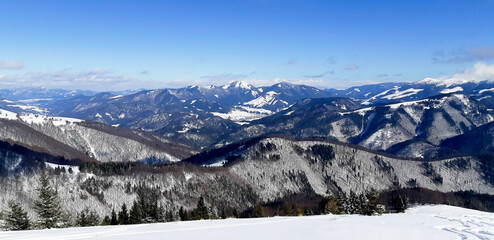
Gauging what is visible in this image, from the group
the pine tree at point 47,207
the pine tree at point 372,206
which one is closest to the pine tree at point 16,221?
the pine tree at point 47,207

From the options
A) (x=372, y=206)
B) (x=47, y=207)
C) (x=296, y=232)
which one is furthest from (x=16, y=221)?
(x=372, y=206)

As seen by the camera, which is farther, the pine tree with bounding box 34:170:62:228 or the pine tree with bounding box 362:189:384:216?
the pine tree with bounding box 34:170:62:228

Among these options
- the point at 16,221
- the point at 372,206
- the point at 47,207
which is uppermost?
the point at 47,207

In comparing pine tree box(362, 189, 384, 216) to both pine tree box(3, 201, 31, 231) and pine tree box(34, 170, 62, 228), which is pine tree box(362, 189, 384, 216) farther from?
pine tree box(3, 201, 31, 231)

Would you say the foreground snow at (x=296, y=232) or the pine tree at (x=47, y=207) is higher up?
the foreground snow at (x=296, y=232)

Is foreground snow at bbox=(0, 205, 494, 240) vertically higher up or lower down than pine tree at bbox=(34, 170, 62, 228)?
higher up

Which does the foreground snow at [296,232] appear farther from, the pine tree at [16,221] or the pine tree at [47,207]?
the pine tree at [16,221]

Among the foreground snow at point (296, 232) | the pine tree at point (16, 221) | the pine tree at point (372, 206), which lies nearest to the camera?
the foreground snow at point (296, 232)

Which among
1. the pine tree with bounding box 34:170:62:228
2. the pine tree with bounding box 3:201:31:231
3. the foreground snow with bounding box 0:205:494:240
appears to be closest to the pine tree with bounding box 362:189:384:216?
the foreground snow with bounding box 0:205:494:240

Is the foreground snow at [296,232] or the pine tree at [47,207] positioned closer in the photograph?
the foreground snow at [296,232]

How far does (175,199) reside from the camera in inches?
7343

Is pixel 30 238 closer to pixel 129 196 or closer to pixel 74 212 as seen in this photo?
pixel 74 212

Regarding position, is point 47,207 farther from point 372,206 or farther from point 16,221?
point 372,206

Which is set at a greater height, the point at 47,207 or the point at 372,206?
the point at 47,207
